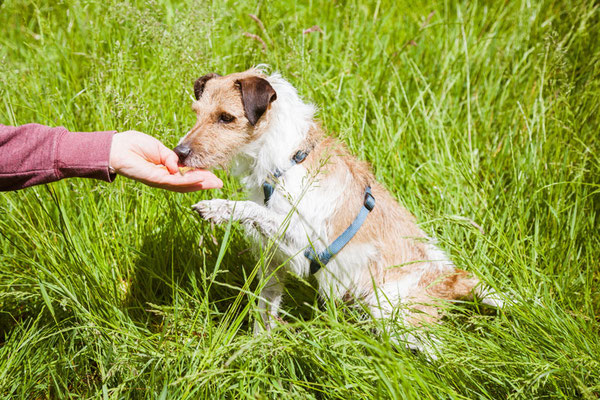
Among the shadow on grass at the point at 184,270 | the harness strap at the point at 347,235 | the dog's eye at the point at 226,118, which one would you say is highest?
the dog's eye at the point at 226,118

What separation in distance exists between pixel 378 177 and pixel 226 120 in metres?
1.29

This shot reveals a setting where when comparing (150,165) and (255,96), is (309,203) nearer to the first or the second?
(255,96)

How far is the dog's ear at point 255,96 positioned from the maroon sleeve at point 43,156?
2.87 ft

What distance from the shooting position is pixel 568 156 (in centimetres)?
345

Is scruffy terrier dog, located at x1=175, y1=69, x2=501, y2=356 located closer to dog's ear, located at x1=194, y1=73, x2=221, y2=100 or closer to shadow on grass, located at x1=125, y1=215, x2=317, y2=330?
dog's ear, located at x1=194, y1=73, x2=221, y2=100

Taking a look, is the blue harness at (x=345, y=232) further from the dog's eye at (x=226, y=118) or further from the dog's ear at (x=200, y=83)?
the dog's ear at (x=200, y=83)

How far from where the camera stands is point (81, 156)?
6.82ft

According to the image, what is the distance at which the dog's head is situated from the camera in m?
2.68

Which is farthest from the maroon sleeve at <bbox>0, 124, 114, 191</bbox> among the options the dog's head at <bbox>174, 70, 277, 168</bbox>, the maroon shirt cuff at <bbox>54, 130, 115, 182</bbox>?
the dog's head at <bbox>174, 70, 277, 168</bbox>

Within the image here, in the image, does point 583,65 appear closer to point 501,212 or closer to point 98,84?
point 501,212

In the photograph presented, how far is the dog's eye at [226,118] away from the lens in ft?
9.15

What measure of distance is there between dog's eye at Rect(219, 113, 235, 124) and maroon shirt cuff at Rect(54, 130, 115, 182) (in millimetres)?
814

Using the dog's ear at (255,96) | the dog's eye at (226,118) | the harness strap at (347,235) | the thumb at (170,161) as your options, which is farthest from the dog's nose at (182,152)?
the harness strap at (347,235)

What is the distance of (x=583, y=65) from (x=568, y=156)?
116 cm
